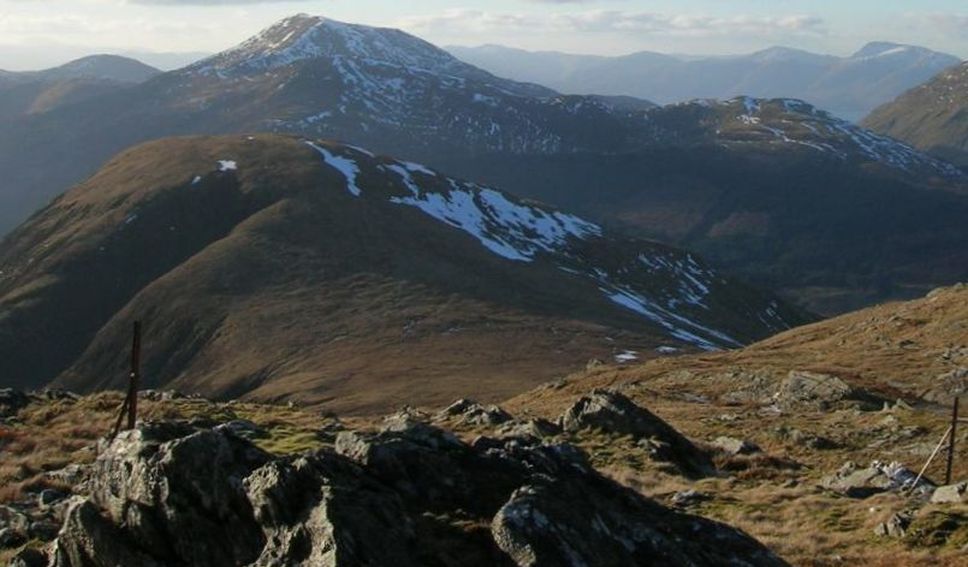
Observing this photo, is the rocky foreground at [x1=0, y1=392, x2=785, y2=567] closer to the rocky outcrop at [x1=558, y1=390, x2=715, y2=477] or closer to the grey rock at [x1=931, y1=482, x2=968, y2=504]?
the grey rock at [x1=931, y1=482, x2=968, y2=504]

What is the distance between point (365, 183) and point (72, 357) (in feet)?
233

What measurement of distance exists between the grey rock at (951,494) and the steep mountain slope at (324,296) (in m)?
67.1

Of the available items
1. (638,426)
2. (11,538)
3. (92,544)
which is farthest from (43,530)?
(638,426)

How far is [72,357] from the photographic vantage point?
148750 millimetres

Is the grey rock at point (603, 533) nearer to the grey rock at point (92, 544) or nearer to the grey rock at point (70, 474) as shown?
the grey rock at point (92, 544)

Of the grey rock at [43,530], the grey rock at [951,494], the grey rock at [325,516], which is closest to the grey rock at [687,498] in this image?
the grey rock at [951,494]

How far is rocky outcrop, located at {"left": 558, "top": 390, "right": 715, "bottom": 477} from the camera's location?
99.0 feet

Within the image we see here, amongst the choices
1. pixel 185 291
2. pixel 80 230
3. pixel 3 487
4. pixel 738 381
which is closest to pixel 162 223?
pixel 80 230

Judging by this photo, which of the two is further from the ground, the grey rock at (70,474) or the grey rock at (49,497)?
the grey rock at (49,497)

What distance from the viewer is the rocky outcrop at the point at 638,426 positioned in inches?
1188

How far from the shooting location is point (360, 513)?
1474 centimetres

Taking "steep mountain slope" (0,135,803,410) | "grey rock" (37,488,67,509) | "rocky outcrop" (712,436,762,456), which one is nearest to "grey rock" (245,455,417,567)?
"grey rock" (37,488,67,509)

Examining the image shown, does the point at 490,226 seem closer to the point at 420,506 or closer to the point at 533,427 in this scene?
the point at 533,427

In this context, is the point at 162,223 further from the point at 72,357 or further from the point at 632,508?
the point at 632,508
